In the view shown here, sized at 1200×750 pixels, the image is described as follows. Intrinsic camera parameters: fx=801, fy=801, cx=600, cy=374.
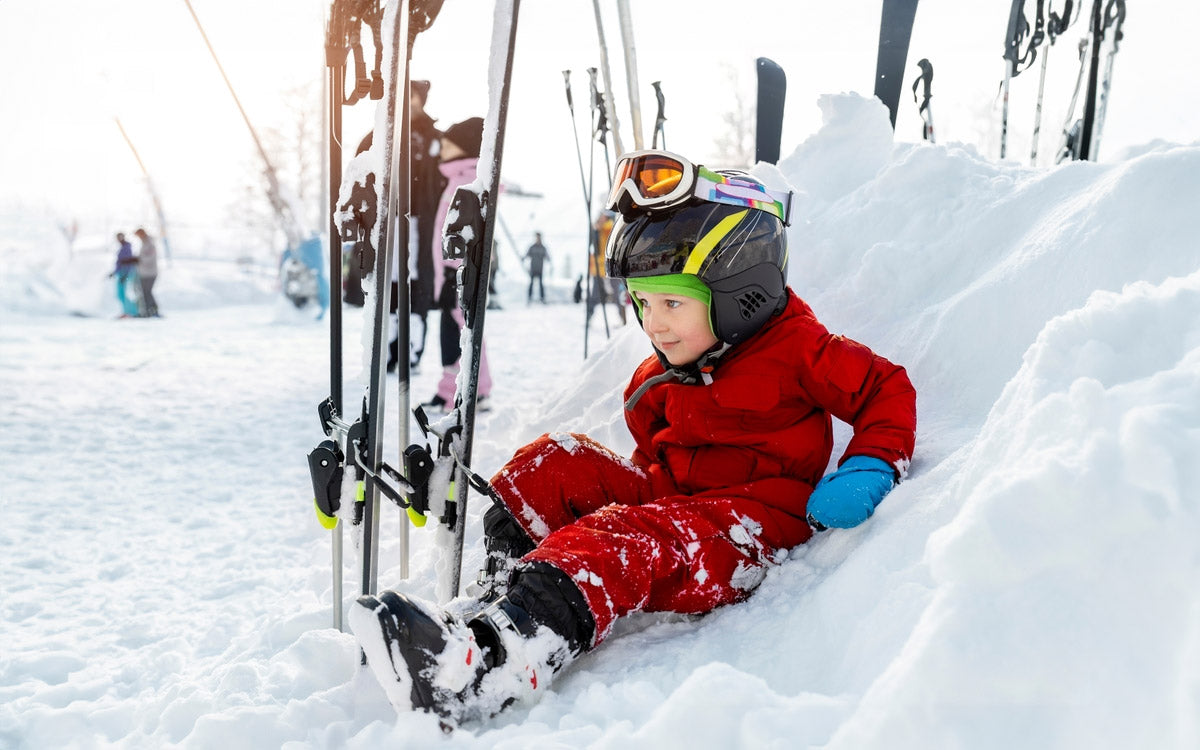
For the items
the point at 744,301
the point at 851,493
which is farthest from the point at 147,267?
the point at 851,493

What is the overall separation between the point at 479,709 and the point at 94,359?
24.5 feet

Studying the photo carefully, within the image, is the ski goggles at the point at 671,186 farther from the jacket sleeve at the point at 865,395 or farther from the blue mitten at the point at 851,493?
the blue mitten at the point at 851,493

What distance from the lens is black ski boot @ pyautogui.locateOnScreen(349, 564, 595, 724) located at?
1.30 meters

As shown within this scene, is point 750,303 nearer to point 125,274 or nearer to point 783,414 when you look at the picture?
point 783,414

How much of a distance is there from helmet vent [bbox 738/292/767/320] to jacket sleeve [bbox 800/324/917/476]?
0.15m

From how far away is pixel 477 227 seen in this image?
1731 millimetres

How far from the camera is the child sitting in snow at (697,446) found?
1.53 meters

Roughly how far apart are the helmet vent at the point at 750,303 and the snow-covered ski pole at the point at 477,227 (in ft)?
1.98

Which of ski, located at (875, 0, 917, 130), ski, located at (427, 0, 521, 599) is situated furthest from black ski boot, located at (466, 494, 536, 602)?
ski, located at (875, 0, 917, 130)

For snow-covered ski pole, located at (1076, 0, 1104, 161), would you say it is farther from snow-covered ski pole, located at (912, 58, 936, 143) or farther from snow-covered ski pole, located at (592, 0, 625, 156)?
snow-covered ski pole, located at (592, 0, 625, 156)

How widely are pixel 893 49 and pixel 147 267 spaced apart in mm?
11723

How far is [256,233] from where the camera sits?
3344 cm

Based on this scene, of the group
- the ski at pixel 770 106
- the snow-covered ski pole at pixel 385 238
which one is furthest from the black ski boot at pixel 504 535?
the ski at pixel 770 106

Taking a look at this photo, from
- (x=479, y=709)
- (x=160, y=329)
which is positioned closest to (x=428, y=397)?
(x=479, y=709)
